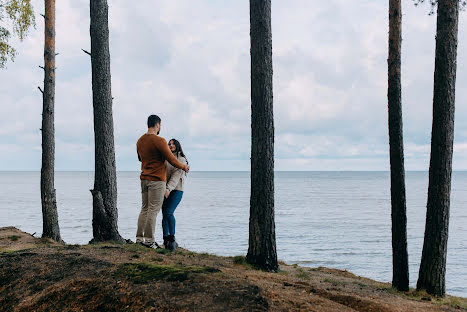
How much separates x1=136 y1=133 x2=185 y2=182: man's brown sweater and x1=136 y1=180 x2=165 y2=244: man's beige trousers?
0.13 metres

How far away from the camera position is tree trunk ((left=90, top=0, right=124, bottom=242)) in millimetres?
11211

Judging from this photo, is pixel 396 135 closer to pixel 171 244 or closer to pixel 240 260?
pixel 240 260

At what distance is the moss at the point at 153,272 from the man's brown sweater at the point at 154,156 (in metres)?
2.59

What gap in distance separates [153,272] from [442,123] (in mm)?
6003

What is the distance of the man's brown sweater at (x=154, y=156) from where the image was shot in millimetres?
9430

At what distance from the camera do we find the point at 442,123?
9.52m

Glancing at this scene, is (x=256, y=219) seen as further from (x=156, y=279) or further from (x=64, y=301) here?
(x=64, y=301)

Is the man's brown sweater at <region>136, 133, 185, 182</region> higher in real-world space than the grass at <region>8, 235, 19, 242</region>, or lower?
higher

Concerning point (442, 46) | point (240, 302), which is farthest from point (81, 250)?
A: point (442, 46)

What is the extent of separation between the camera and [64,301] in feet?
22.1

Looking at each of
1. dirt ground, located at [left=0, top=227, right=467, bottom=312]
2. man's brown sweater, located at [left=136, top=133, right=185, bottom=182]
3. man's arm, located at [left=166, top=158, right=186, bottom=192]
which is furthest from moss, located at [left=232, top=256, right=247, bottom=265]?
man's brown sweater, located at [left=136, top=133, right=185, bottom=182]

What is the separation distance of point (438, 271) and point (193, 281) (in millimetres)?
5617

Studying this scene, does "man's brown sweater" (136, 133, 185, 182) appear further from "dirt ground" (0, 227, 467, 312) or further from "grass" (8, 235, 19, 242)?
"grass" (8, 235, 19, 242)

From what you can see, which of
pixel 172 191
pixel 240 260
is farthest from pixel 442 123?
pixel 172 191
